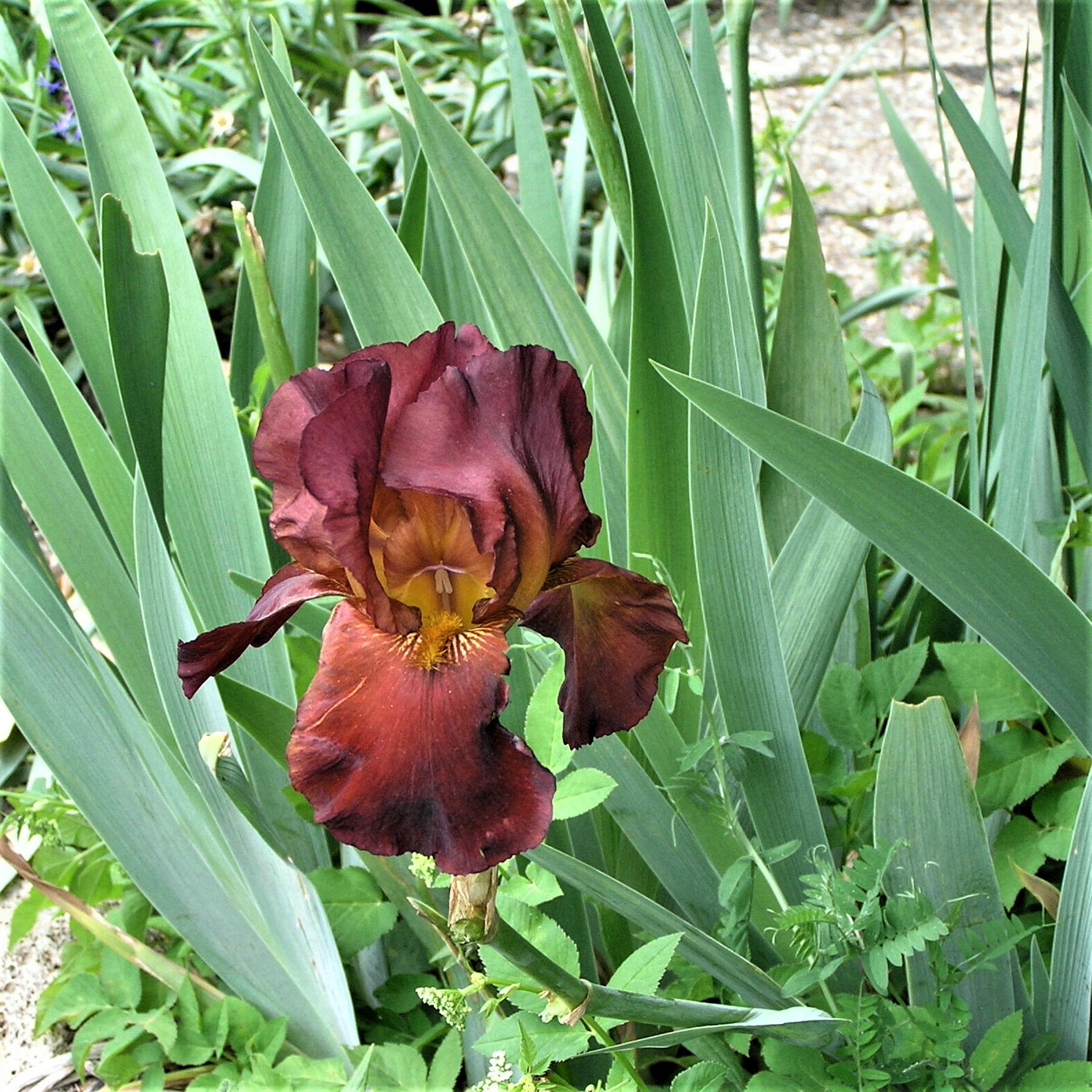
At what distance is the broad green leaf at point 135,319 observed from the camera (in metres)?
0.70

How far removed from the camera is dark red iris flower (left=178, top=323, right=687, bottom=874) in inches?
18.4

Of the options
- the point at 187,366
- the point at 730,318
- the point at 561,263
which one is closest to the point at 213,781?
the point at 187,366

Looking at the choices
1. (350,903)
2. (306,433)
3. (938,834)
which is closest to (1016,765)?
(938,834)

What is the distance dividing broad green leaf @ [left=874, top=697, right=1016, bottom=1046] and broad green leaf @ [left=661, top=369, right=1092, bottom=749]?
0.06 m

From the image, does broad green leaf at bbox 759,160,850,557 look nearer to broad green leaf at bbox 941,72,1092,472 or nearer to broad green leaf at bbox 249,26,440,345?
broad green leaf at bbox 941,72,1092,472

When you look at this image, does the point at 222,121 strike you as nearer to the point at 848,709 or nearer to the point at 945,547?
the point at 848,709

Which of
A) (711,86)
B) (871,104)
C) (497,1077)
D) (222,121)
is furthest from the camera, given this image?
(871,104)

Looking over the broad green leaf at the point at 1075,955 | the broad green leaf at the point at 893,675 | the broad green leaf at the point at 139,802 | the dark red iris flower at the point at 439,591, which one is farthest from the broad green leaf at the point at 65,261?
the broad green leaf at the point at 1075,955

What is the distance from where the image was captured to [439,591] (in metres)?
0.53

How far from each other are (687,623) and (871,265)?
1.60 metres

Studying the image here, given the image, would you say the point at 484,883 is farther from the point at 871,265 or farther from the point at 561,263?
the point at 871,265

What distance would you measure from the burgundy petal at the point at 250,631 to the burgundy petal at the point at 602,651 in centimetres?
→ 11

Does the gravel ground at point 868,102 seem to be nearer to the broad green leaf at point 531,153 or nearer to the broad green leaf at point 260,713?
the broad green leaf at point 531,153

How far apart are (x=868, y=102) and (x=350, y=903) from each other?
8.06ft
